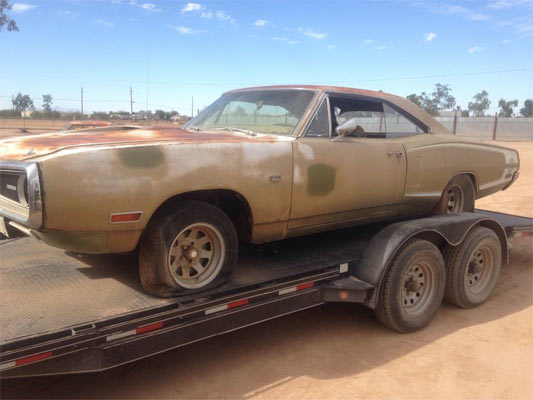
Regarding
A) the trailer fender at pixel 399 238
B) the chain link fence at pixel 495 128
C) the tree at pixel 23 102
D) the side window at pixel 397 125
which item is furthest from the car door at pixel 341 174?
the tree at pixel 23 102

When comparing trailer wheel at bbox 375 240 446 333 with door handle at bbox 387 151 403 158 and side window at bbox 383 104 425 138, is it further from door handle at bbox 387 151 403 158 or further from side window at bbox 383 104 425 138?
side window at bbox 383 104 425 138

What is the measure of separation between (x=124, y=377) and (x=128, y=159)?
151 cm

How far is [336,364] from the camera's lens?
335 cm

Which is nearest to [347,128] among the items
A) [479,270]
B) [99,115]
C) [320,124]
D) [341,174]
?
[320,124]

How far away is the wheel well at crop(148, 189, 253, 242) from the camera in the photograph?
3.07m

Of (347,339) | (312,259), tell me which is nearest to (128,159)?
(312,259)

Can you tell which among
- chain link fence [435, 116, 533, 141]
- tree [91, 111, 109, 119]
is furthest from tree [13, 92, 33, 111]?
chain link fence [435, 116, 533, 141]

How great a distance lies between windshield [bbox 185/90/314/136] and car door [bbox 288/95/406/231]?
0.20 metres

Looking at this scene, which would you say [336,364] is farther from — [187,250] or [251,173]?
[251,173]

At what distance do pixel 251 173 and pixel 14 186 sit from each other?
4.82ft

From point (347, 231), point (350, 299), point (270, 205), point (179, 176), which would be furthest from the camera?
point (347, 231)

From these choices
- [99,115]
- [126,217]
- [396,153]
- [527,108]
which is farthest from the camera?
[527,108]

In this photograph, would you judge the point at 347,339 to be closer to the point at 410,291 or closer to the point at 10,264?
the point at 410,291

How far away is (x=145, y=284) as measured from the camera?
2.88 metres
